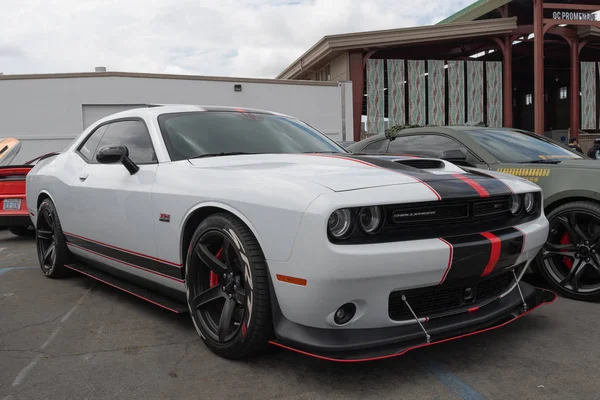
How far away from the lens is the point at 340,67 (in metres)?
20.1

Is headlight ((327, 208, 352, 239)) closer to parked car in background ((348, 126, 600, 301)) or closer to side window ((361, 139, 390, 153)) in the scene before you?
parked car in background ((348, 126, 600, 301))

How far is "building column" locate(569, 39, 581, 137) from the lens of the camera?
21.4 metres

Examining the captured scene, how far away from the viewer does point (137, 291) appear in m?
3.55

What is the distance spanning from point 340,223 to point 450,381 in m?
0.92

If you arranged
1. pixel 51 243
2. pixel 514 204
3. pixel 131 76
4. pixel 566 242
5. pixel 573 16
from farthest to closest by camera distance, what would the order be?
pixel 573 16 → pixel 131 76 → pixel 51 243 → pixel 566 242 → pixel 514 204

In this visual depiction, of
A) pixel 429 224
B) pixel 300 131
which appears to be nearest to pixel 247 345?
pixel 429 224

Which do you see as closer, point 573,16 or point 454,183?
point 454,183

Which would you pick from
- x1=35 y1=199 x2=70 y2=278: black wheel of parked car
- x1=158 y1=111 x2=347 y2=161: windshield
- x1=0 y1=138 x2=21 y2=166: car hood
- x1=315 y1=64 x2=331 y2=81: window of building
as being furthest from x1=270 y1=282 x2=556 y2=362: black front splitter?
x1=315 y1=64 x2=331 y2=81: window of building

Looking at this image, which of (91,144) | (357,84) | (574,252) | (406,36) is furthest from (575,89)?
(91,144)

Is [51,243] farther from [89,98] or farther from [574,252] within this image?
[89,98]

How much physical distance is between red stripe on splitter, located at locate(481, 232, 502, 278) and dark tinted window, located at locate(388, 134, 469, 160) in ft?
7.17

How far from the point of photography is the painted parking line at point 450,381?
7.52ft

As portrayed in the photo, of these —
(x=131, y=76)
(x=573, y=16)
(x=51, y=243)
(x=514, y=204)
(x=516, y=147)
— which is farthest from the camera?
(x=573, y=16)

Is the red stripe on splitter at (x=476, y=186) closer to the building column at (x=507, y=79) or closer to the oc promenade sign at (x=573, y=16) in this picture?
the oc promenade sign at (x=573, y=16)
